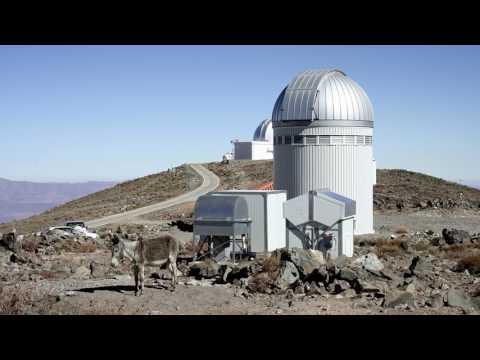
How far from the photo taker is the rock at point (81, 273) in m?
17.4

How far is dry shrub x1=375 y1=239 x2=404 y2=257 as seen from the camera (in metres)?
23.9

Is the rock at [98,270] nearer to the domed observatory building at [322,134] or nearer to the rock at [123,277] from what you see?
the rock at [123,277]

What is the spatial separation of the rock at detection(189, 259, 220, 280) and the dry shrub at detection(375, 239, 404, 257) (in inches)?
326

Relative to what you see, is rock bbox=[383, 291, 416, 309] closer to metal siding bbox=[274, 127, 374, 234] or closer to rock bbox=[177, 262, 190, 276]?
rock bbox=[177, 262, 190, 276]

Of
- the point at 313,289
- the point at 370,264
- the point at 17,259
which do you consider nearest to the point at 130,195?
the point at 17,259

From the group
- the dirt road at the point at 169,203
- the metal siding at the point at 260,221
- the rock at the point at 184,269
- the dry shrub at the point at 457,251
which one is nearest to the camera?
the rock at the point at 184,269

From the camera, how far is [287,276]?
639 inches

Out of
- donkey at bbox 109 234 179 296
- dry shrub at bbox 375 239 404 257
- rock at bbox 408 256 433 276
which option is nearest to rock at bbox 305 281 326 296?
donkey at bbox 109 234 179 296

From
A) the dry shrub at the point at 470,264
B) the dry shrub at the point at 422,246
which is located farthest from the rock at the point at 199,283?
the dry shrub at the point at 422,246

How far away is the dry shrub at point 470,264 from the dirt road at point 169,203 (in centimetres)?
2178

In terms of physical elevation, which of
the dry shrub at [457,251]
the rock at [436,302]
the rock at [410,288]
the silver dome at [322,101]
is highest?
the silver dome at [322,101]
